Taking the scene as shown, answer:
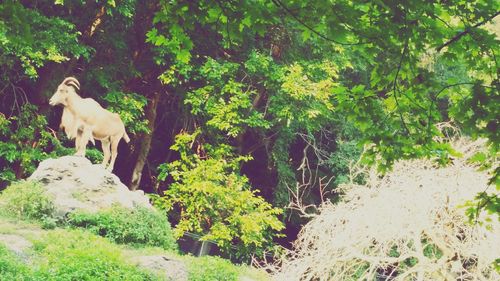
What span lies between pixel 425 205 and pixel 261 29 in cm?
508

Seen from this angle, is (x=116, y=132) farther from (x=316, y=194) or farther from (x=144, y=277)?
(x=316, y=194)

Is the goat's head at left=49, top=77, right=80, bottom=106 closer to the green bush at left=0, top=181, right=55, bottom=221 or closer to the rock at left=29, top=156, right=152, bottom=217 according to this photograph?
the rock at left=29, top=156, right=152, bottom=217

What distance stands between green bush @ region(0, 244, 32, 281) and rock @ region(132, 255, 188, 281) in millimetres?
1474

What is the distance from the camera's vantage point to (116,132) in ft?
31.0

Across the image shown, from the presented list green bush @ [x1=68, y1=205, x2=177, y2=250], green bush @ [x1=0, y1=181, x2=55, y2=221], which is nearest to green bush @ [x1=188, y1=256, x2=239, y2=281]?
green bush @ [x1=68, y1=205, x2=177, y2=250]

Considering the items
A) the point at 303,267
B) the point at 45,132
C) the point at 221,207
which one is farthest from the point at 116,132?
the point at 303,267

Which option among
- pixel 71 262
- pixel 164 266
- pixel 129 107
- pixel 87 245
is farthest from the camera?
pixel 129 107

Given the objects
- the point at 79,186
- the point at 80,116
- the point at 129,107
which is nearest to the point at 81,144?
the point at 80,116

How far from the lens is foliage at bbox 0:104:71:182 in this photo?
1010 cm

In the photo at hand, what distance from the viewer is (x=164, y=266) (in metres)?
6.92

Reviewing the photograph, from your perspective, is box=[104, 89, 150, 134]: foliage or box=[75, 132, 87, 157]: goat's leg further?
box=[104, 89, 150, 134]: foliage

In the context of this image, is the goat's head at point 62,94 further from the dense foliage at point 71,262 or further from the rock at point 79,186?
the dense foliage at point 71,262

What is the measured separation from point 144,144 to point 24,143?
2517 millimetres

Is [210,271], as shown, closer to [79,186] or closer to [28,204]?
[79,186]
